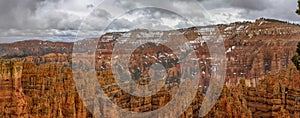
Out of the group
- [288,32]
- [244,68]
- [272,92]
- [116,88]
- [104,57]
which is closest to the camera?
[272,92]

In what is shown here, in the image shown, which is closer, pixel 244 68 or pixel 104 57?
pixel 104 57

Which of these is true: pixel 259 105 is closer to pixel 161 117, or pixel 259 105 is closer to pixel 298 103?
pixel 298 103

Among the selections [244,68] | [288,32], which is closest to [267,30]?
[288,32]

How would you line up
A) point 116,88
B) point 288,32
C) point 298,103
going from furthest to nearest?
1. point 288,32
2. point 116,88
3. point 298,103

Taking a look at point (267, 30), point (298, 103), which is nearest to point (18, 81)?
point (298, 103)

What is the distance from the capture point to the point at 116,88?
2272 cm

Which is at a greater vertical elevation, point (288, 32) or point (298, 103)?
point (288, 32)

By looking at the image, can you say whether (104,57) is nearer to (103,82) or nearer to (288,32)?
(103,82)

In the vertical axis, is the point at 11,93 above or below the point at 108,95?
above

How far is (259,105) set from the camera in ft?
67.8

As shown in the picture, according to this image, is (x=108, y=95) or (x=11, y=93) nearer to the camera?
(x=11, y=93)

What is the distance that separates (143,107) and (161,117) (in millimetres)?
1787

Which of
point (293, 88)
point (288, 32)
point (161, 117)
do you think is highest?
point (288, 32)

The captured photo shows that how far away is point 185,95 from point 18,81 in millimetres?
9638
